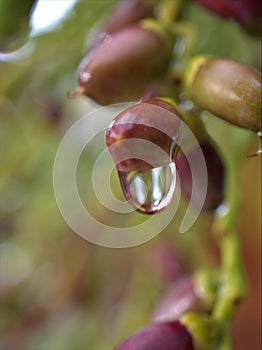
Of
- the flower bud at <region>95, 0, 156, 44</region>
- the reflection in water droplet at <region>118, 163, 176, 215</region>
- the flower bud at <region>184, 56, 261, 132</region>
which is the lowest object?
the reflection in water droplet at <region>118, 163, 176, 215</region>

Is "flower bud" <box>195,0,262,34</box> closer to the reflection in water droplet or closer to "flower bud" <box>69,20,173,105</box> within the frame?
"flower bud" <box>69,20,173,105</box>

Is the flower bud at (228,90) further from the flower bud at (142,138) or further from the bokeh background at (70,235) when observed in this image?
the bokeh background at (70,235)

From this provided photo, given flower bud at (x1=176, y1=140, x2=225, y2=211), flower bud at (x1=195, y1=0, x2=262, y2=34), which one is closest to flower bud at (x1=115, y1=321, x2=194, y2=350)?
flower bud at (x1=176, y1=140, x2=225, y2=211)

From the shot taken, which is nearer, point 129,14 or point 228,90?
point 228,90

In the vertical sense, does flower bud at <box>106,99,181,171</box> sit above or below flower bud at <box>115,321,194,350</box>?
above

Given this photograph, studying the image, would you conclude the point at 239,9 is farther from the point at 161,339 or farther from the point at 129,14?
the point at 161,339

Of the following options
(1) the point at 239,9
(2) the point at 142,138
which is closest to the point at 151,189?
(2) the point at 142,138
